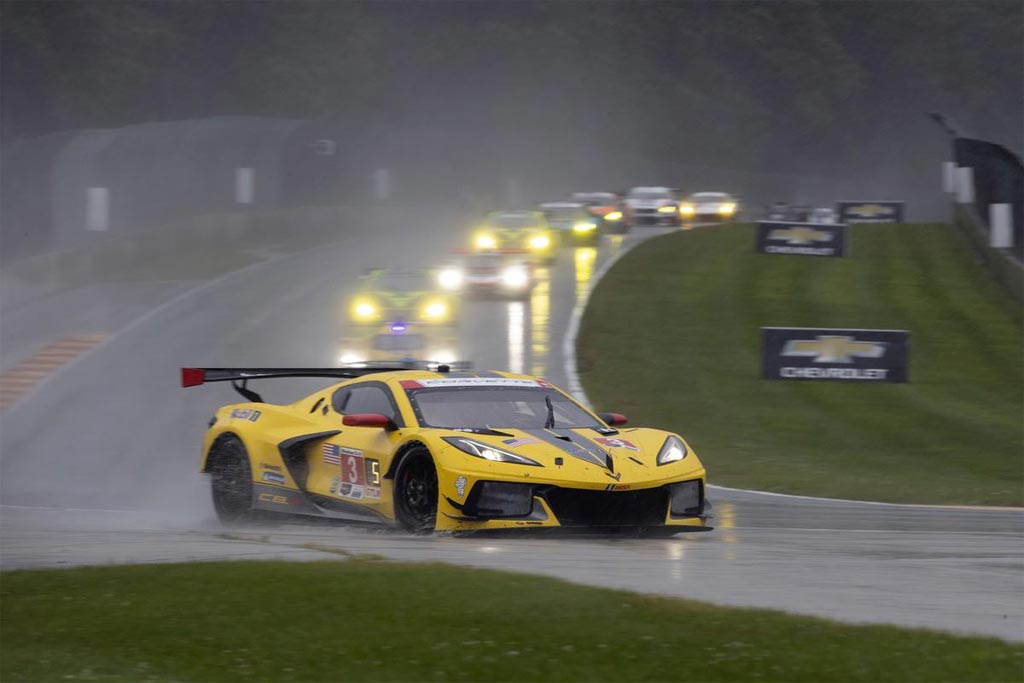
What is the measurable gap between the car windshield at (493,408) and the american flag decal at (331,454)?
2.39 ft

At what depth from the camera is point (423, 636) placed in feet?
22.6

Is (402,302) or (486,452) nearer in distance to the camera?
(486,452)

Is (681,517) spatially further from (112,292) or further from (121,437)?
(112,292)

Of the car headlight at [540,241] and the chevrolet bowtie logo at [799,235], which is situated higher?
the chevrolet bowtie logo at [799,235]

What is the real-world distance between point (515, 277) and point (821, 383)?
1113cm

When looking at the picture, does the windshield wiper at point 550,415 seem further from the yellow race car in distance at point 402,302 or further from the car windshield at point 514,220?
the car windshield at point 514,220

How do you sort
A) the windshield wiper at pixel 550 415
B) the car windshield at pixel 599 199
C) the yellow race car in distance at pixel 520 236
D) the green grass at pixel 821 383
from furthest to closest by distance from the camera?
the car windshield at pixel 599 199 < the yellow race car in distance at pixel 520 236 < the green grass at pixel 821 383 < the windshield wiper at pixel 550 415

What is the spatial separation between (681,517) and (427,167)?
50.5 metres

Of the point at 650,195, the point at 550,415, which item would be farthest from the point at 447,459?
the point at 650,195

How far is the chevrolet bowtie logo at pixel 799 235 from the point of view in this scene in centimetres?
4038

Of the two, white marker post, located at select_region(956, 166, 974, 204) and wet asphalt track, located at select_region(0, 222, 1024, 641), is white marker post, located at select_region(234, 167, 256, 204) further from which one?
white marker post, located at select_region(956, 166, 974, 204)

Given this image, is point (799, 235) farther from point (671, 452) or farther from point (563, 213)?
point (671, 452)

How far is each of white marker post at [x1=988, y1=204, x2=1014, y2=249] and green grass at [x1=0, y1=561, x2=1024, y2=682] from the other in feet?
87.2

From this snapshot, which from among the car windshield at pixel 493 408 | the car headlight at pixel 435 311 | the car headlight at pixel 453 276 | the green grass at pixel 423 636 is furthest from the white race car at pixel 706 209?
the green grass at pixel 423 636
